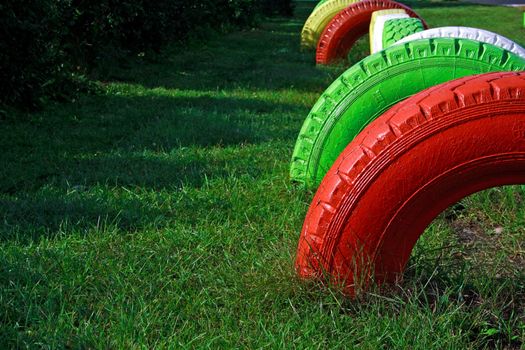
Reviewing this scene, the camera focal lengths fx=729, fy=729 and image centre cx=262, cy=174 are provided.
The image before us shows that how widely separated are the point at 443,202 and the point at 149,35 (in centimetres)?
916

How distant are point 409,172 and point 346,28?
8.49 metres

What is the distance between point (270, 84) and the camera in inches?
353

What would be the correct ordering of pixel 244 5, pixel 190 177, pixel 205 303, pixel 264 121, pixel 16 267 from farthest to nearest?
pixel 244 5, pixel 264 121, pixel 190 177, pixel 16 267, pixel 205 303

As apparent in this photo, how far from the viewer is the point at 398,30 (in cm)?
637

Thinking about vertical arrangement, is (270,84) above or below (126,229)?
below

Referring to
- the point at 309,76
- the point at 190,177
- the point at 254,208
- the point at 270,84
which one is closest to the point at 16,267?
the point at 254,208

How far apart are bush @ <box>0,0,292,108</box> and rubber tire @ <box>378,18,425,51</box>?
3.24 meters

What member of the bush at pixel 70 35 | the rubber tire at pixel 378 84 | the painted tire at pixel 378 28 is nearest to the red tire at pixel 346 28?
the bush at pixel 70 35

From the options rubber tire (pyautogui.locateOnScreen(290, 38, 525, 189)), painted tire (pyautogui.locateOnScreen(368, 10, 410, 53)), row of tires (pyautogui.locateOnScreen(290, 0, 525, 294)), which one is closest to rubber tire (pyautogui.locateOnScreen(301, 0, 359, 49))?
painted tire (pyautogui.locateOnScreen(368, 10, 410, 53))

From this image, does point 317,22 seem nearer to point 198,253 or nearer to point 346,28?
point 346,28

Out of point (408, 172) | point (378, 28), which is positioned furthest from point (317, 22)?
point (408, 172)

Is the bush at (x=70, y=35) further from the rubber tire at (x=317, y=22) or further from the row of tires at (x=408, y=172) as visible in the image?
the row of tires at (x=408, y=172)

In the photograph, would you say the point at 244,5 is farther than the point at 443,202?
Yes

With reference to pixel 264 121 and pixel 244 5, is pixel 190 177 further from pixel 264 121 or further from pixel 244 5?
pixel 244 5
